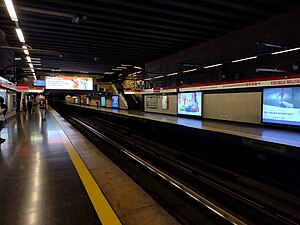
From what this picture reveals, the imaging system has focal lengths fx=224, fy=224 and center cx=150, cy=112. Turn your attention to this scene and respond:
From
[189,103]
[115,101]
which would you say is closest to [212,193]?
[189,103]

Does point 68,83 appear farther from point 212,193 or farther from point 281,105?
point 212,193

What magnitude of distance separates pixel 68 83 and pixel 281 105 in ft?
48.7

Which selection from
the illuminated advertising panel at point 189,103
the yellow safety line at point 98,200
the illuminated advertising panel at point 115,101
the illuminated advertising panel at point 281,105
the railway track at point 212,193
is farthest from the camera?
the illuminated advertising panel at point 115,101

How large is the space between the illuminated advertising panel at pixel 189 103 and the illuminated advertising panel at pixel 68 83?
8.68 meters

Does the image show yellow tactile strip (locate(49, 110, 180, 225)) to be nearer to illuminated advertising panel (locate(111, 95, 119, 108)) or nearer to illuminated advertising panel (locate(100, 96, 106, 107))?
illuminated advertising panel (locate(111, 95, 119, 108))

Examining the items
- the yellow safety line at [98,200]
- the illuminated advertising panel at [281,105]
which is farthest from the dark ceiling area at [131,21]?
the yellow safety line at [98,200]

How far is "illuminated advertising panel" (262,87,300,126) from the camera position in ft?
21.2

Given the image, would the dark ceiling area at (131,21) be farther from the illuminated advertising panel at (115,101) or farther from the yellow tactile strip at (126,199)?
the illuminated advertising panel at (115,101)

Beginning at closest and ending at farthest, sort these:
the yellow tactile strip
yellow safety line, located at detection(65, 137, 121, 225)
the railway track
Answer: yellow safety line, located at detection(65, 137, 121, 225) → the yellow tactile strip → the railway track

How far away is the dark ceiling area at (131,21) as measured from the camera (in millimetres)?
6496

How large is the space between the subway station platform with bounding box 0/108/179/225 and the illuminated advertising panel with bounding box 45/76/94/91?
41.3 ft

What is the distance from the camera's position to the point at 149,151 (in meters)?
8.21

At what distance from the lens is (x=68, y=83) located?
17.3 metres

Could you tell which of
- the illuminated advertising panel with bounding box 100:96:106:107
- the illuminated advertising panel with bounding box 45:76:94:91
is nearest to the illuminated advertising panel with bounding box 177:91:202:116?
the illuminated advertising panel with bounding box 45:76:94:91
